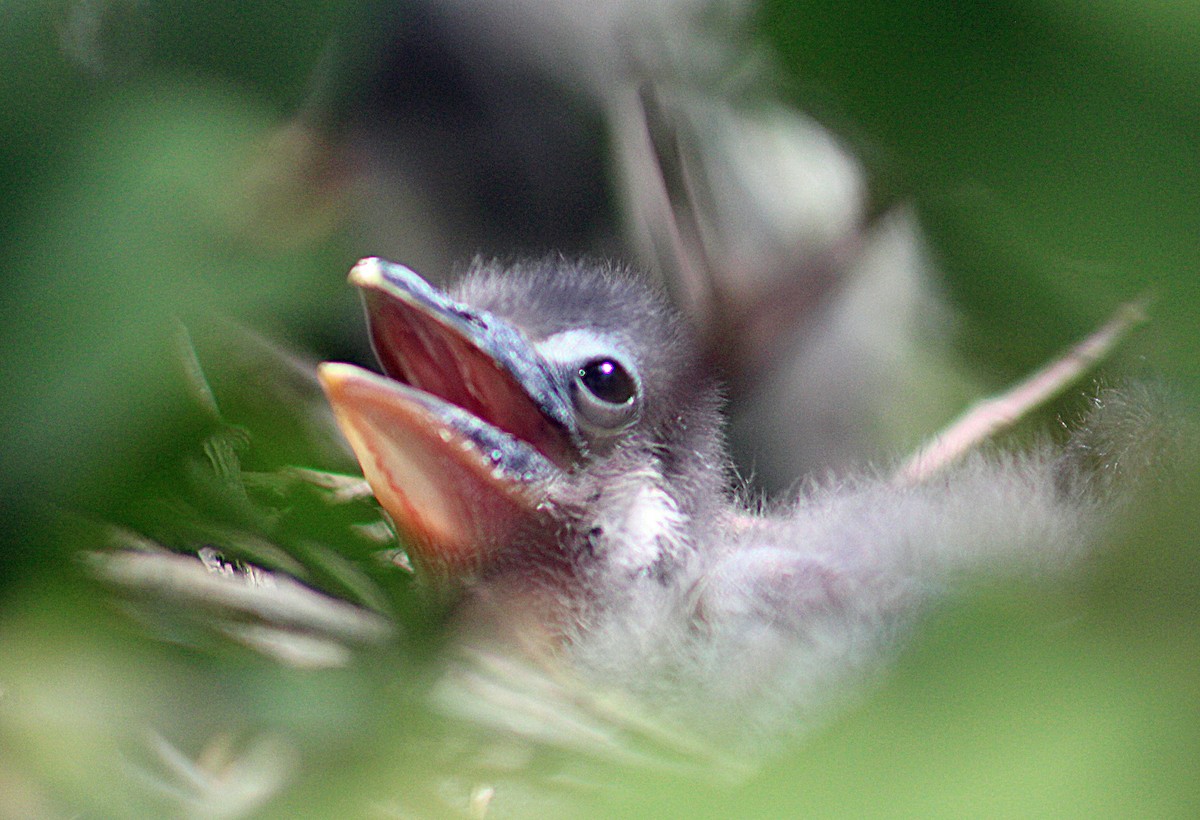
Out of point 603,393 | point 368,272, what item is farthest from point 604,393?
point 368,272

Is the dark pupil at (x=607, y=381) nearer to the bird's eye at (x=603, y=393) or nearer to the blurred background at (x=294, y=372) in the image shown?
the bird's eye at (x=603, y=393)

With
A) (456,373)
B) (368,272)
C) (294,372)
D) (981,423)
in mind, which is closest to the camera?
(294,372)

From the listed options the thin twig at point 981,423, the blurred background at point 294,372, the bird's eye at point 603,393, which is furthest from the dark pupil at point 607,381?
the blurred background at point 294,372

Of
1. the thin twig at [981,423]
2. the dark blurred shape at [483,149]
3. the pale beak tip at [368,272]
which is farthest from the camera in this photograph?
the dark blurred shape at [483,149]

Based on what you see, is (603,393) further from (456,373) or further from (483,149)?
(483,149)

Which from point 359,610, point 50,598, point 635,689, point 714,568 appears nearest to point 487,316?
point 714,568

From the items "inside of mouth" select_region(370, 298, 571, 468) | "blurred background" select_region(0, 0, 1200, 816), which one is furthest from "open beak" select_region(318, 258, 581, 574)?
"blurred background" select_region(0, 0, 1200, 816)

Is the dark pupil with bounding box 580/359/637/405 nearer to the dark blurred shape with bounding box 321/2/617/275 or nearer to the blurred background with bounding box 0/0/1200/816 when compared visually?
the dark blurred shape with bounding box 321/2/617/275

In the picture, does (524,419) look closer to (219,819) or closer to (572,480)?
(572,480)
